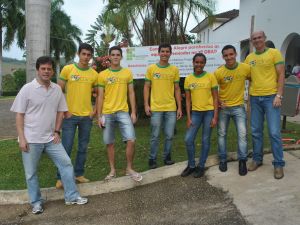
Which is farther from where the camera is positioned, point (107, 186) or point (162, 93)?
point (162, 93)

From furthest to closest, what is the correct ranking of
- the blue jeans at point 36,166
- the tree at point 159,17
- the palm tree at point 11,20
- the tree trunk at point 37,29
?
A: 1. the palm tree at point 11,20
2. the tree at point 159,17
3. the tree trunk at point 37,29
4. the blue jeans at point 36,166

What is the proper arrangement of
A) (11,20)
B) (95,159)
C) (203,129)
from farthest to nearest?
(11,20) → (95,159) → (203,129)

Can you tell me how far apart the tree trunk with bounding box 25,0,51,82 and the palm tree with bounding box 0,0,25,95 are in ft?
102

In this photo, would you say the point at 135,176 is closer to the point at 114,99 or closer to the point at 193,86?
the point at 114,99

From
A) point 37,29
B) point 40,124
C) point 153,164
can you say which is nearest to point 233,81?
point 153,164

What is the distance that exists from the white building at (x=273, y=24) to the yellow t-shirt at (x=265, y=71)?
621 centimetres

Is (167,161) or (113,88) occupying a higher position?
(113,88)

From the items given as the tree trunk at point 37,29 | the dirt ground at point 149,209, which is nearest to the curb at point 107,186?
the dirt ground at point 149,209

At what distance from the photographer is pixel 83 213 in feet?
15.7

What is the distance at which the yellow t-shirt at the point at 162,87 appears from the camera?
5.64 meters

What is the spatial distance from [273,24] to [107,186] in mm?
13345

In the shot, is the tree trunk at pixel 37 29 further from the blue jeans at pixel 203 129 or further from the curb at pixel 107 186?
the blue jeans at pixel 203 129

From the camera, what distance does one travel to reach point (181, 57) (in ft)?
28.2

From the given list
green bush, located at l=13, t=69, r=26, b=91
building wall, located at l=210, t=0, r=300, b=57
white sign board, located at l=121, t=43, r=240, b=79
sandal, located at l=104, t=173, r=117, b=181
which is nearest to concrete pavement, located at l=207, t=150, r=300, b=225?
sandal, located at l=104, t=173, r=117, b=181
